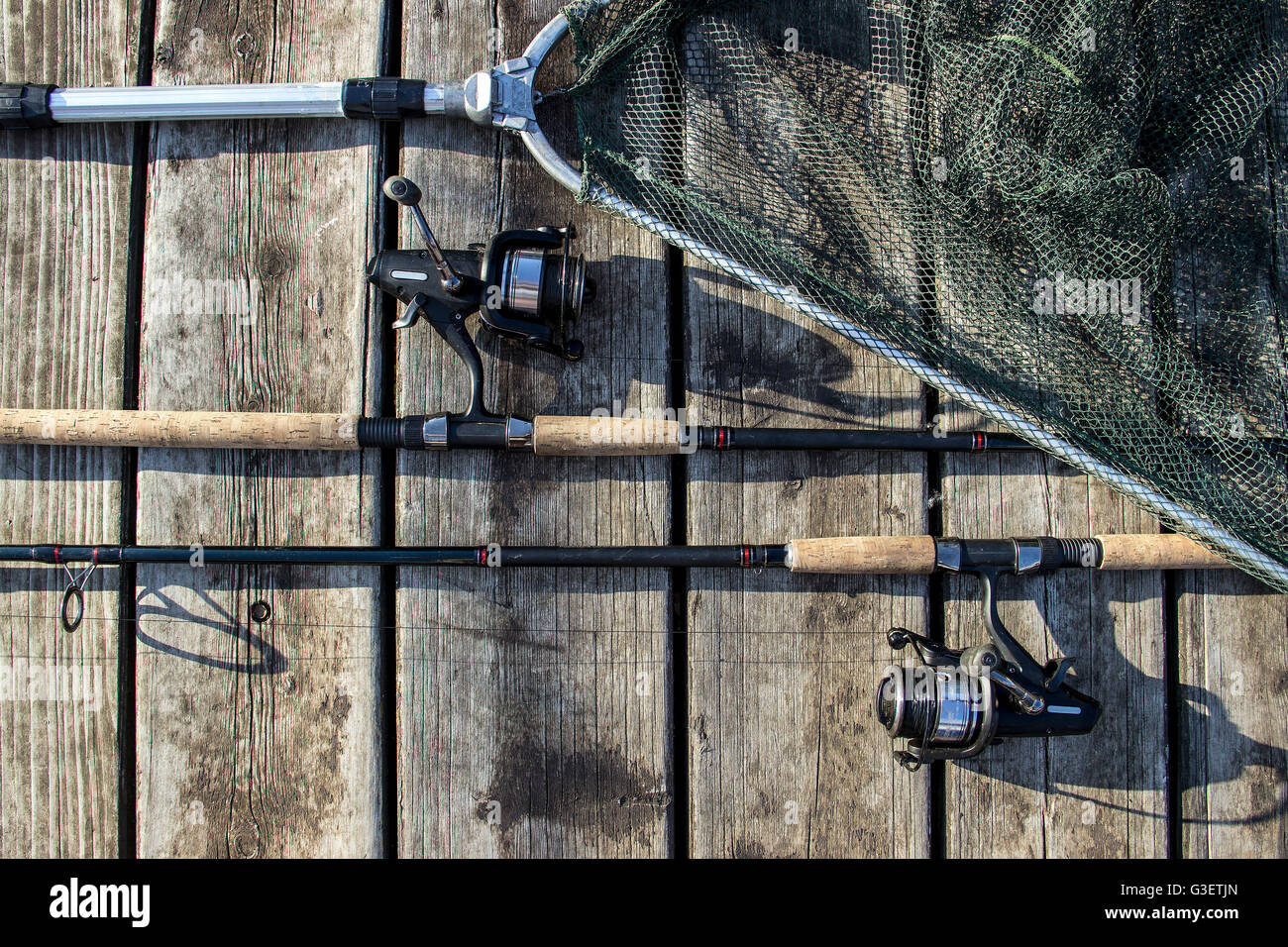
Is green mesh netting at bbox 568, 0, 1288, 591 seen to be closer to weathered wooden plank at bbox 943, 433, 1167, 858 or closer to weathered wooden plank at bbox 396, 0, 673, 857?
weathered wooden plank at bbox 943, 433, 1167, 858

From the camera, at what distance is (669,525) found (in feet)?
8.25

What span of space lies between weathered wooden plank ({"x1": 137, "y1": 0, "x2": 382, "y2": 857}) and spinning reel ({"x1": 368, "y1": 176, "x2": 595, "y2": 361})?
1.07 ft

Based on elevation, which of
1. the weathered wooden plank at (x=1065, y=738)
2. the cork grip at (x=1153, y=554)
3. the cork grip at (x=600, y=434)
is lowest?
the weathered wooden plank at (x=1065, y=738)

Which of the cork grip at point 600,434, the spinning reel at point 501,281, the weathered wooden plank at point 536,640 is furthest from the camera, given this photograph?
the weathered wooden plank at point 536,640

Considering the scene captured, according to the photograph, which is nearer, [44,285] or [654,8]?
[654,8]

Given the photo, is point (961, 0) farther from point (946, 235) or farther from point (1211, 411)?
point (1211, 411)

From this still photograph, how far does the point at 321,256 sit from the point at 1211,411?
122 inches

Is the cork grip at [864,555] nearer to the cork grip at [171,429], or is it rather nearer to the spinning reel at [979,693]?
the spinning reel at [979,693]

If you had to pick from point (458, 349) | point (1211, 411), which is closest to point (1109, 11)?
point (1211, 411)

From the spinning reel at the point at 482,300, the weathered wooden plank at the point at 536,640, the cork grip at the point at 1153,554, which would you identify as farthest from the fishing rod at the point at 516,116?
the weathered wooden plank at the point at 536,640

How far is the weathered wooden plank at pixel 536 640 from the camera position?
250 centimetres

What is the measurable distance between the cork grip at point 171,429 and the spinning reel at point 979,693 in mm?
1964

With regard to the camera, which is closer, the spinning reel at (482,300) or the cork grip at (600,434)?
the spinning reel at (482,300)

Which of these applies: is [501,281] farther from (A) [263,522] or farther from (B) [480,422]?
(A) [263,522]
